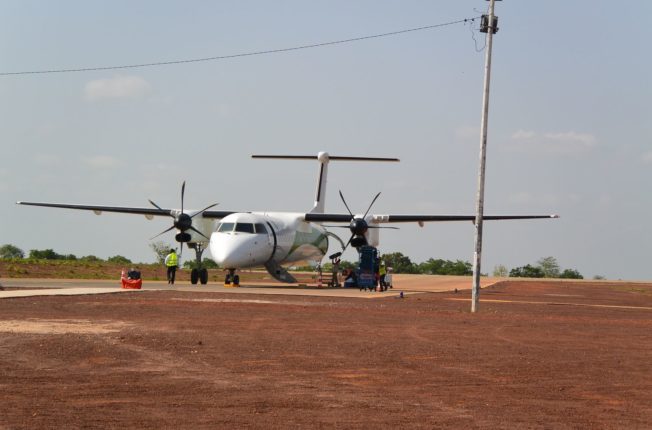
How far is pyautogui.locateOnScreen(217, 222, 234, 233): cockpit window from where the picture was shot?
38.4 m

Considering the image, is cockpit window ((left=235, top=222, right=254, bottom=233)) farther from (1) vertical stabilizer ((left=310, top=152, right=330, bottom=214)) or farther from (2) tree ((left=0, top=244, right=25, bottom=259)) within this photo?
(2) tree ((left=0, top=244, right=25, bottom=259))

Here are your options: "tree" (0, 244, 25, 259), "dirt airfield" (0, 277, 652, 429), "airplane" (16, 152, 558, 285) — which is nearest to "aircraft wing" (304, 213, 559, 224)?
"airplane" (16, 152, 558, 285)

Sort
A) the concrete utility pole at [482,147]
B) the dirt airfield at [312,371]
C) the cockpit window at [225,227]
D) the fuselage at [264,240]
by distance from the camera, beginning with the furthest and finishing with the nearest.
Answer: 1. the cockpit window at [225,227]
2. the fuselage at [264,240]
3. the concrete utility pole at [482,147]
4. the dirt airfield at [312,371]

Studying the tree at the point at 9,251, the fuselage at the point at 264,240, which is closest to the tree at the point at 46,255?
the tree at the point at 9,251

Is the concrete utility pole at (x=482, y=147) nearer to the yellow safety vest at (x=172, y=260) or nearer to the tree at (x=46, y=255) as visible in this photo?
the yellow safety vest at (x=172, y=260)

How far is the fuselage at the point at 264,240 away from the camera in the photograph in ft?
124

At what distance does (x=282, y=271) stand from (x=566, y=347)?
93.9 feet

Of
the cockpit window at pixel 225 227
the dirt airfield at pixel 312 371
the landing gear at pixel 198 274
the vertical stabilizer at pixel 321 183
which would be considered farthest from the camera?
the vertical stabilizer at pixel 321 183

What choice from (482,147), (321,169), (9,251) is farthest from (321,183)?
(9,251)

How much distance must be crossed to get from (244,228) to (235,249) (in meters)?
1.47

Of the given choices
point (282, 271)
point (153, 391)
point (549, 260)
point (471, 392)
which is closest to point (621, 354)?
point (471, 392)

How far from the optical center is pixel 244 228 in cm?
3884

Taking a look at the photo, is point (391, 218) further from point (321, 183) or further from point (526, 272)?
point (526, 272)

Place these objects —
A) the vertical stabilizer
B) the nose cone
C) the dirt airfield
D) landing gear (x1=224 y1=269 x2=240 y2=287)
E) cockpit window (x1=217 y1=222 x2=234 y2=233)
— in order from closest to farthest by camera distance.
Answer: the dirt airfield < the nose cone < cockpit window (x1=217 y1=222 x2=234 y2=233) < landing gear (x1=224 y1=269 x2=240 y2=287) < the vertical stabilizer
